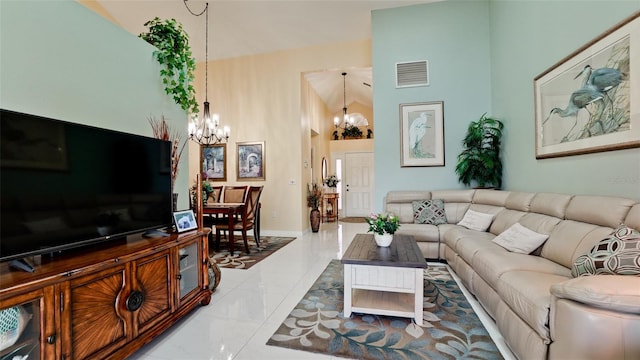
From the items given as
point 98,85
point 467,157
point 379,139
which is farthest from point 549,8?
point 98,85

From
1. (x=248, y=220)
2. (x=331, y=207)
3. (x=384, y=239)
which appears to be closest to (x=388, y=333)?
(x=384, y=239)

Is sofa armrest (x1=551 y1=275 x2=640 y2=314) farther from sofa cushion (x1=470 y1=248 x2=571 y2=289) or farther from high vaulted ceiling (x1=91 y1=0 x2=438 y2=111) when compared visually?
high vaulted ceiling (x1=91 y1=0 x2=438 y2=111)

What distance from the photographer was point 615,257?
146 centimetres

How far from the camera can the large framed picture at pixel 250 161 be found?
5.75 m

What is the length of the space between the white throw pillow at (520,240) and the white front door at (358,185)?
5705 mm

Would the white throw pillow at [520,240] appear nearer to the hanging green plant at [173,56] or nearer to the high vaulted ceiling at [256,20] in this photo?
the hanging green plant at [173,56]

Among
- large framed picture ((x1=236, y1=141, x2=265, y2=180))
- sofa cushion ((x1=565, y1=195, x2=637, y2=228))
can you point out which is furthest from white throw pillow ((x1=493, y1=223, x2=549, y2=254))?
large framed picture ((x1=236, y1=141, x2=265, y2=180))

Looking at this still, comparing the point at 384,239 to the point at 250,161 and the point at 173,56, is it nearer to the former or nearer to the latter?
the point at 173,56

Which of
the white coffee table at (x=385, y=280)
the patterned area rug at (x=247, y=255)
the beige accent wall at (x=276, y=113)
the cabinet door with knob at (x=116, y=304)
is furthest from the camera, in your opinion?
the beige accent wall at (x=276, y=113)

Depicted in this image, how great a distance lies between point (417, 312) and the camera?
2.06 meters

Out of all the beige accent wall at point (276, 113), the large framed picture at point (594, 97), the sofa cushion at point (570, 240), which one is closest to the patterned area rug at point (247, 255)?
the beige accent wall at point (276, 113)

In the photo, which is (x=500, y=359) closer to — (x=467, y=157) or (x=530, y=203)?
(x=530, y=203)

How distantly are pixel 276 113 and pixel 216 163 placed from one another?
5.71ft

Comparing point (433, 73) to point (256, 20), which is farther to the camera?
point (256, 20)
